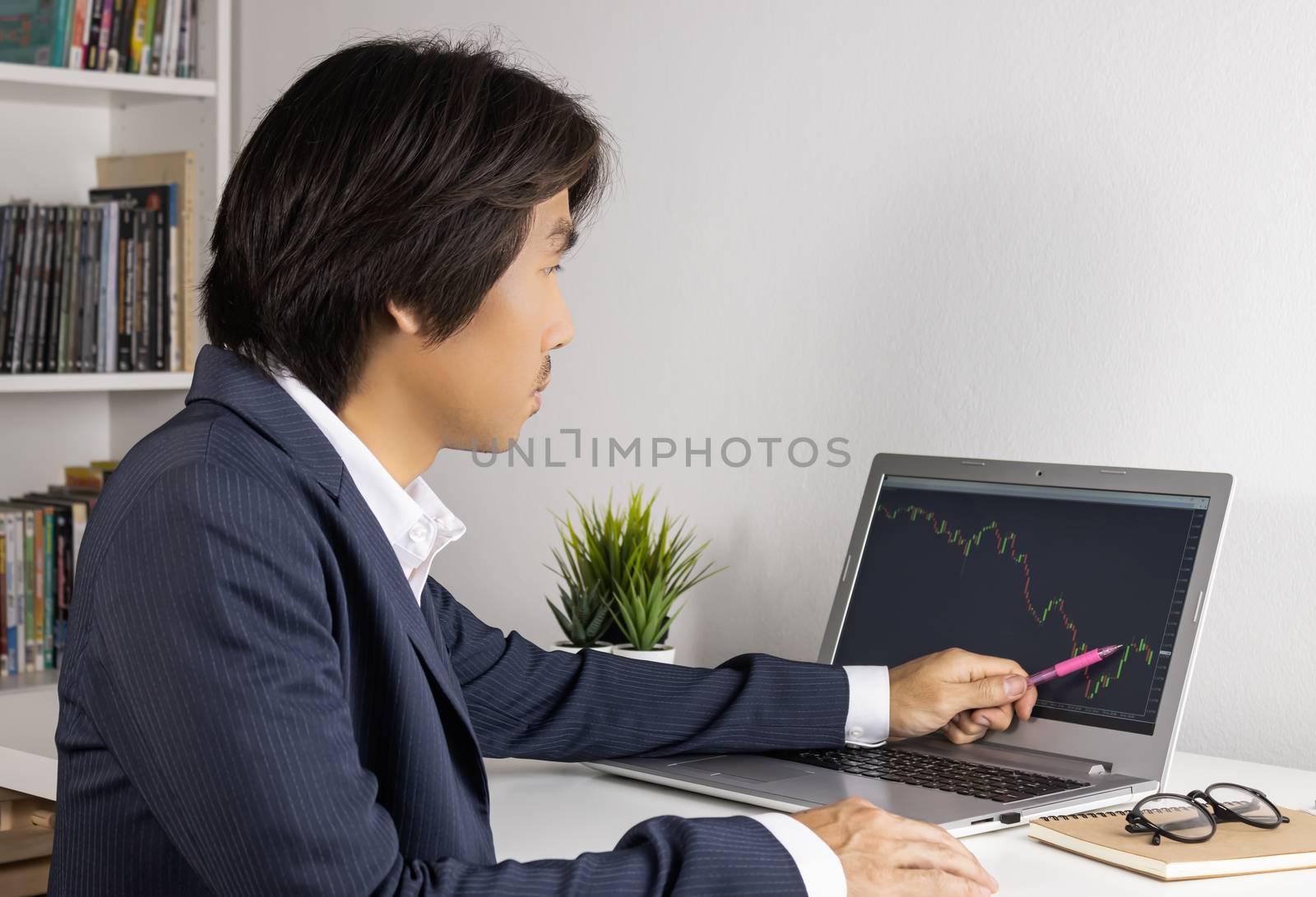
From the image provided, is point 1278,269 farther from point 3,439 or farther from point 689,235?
point 3,439

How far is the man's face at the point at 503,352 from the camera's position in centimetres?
95

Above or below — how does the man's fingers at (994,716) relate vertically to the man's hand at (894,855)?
below

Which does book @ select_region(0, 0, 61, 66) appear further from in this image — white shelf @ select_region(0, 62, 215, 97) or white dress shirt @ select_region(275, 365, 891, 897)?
white dress shirt @ select_region(275, 365, 891, 897)

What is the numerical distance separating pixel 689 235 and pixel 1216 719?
34.0 inches

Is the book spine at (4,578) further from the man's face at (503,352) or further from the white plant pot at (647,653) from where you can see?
the man's face at (503,352)

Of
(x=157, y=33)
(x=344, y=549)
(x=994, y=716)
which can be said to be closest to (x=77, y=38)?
(x=157, y=33)

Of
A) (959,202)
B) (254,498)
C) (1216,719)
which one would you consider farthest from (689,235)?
(254,498)

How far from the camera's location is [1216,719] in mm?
1382

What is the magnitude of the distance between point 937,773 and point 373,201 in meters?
0.67

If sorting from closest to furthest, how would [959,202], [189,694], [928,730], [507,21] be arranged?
[189,694] → [928,730] → [959,202] → [507,21]

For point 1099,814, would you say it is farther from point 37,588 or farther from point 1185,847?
point 37,588

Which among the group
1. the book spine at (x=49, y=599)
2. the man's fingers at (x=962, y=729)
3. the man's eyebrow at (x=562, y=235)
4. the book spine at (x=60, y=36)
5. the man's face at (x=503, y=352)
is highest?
the book spine at (x=60, y=36)

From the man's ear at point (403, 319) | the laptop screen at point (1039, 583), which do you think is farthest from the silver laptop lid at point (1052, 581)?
the man's ear at point (403, 319)

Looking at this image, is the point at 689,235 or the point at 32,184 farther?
the point at 32,184
